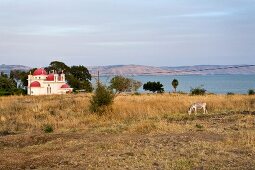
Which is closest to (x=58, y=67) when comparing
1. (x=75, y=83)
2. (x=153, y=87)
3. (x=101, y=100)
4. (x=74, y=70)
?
Result: (x=74, y=70)

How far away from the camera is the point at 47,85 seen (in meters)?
71.4

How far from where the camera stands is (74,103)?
3120 centimetres

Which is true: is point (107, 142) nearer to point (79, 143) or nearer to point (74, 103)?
point (79, 143)

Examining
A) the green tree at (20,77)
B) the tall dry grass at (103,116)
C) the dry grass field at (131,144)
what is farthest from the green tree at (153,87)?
the dry grass field at (131,144)

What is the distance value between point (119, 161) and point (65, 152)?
8.02 ft

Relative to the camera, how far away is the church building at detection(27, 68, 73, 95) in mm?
69625

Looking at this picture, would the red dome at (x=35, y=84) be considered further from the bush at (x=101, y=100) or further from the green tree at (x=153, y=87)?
the bush at (x=101, y=100)

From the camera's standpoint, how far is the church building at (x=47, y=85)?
69.6m

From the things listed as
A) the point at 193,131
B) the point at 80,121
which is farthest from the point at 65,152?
the point at 80,121

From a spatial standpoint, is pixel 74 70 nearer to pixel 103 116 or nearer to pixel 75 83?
pixel 75 83

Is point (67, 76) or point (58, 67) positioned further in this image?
point (58, 67)

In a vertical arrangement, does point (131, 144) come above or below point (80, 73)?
below

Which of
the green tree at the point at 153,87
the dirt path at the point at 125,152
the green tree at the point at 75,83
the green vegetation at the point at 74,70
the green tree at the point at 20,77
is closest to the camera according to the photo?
the dirt path at the point at 125,152

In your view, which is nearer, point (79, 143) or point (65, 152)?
point (65, 152)
